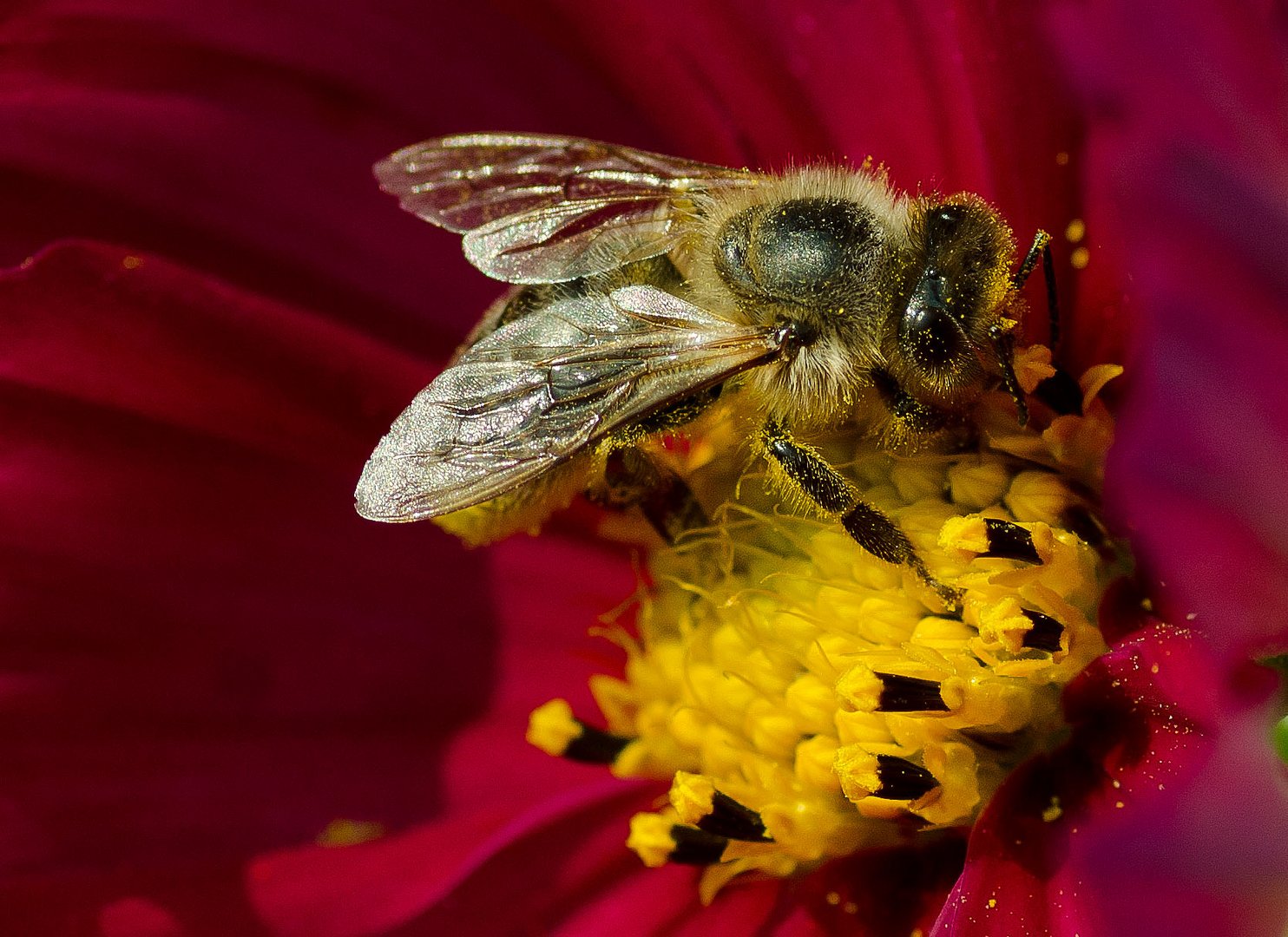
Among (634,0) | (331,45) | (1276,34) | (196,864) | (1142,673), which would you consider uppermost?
(331,45)

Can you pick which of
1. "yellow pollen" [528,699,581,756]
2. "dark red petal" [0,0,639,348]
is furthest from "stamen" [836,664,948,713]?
"dark red petal" [0,0,639,348]

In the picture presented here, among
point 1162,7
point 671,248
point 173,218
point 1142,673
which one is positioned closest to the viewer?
point 1162,7

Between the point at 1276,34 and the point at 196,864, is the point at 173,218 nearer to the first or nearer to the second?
the point at 196,864

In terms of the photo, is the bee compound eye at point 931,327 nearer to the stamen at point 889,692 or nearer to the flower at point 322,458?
the flower at point 322,458

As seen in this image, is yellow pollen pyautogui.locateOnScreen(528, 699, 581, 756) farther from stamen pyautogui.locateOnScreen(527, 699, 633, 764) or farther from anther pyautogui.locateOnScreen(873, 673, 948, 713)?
anther pyautogui.locateOnScreen(873, 673, 948, 713)

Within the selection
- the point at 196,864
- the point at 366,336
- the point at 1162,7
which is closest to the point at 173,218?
the point at 366,336

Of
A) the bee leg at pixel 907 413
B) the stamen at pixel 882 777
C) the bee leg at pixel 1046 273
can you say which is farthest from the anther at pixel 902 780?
the bee leg at pixel 1046 273
